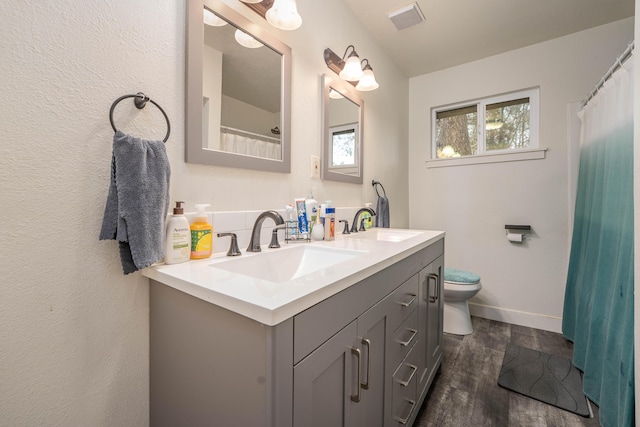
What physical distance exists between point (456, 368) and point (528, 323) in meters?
1.06

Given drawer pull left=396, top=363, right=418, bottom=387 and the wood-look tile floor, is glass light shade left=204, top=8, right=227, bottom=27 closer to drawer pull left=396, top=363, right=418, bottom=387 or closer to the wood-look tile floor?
drawer pull left=396, top=363, right=418, bottom=387

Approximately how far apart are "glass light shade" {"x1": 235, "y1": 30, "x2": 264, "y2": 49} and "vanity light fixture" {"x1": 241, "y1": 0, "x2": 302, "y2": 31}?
0.31ft

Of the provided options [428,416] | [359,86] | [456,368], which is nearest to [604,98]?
[359,86]

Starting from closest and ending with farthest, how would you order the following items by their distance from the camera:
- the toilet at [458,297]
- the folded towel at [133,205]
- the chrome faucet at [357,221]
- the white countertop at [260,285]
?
the white countertop at [260,285]
the folded towel at [133,205]
the chrome faucet at [357,221]
the toilet at [458,297]

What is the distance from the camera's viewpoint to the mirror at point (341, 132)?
1.54 meters

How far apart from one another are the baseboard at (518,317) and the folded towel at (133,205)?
105 inches

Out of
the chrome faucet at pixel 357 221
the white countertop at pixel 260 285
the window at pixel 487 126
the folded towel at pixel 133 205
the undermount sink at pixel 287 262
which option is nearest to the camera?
the white countertop at pixel 260 285

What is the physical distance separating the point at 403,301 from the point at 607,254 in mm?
1145

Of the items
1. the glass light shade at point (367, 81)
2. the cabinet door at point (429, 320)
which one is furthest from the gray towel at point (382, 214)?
the glass light shade at point (367, 81)

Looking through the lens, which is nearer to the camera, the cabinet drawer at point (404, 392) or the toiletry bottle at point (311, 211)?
the cabinet drawer at point (404, 392)

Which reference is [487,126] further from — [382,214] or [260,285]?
[260,285]

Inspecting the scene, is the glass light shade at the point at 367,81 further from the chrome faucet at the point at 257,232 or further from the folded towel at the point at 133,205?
the folded towel at the point at 133,205

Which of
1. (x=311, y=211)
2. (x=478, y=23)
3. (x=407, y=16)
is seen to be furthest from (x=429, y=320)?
(x=478, y=23)

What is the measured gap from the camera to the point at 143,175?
2.22ft
